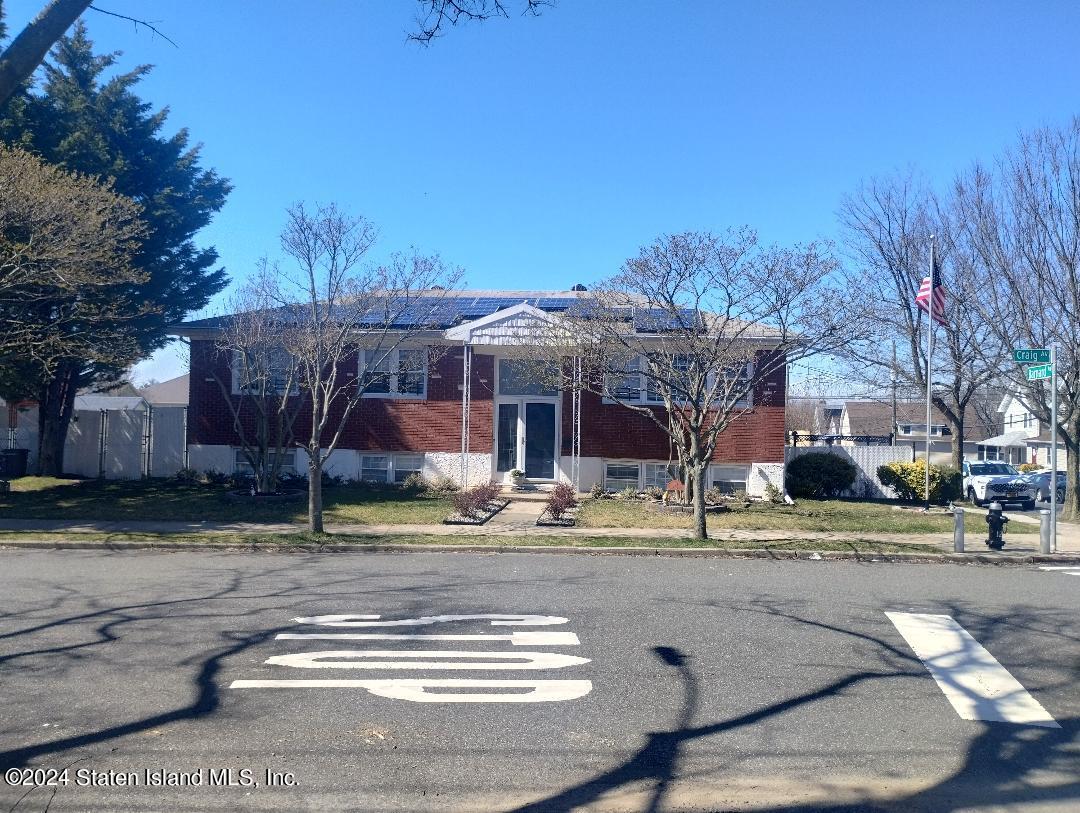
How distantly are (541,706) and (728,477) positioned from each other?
55.9 ft

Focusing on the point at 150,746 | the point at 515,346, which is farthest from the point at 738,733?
the point at 515,346

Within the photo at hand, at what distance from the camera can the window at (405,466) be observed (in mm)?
22812

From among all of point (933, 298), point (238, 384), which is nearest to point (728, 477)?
point (933, 298)

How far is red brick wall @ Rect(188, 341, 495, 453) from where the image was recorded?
2244 centimetres

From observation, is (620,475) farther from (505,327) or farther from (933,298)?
(933,298)

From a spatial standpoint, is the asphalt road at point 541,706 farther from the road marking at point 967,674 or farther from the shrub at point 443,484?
the shrub at point 443,484

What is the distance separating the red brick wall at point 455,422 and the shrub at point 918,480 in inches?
153

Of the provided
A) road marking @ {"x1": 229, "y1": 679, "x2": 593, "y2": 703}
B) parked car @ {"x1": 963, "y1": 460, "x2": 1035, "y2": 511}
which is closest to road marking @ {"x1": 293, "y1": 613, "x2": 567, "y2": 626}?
road marking @ {"x1": 229, "y1": 679, "x2": 593, "y2": 703}

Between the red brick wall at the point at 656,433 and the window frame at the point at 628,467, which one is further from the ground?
the red brick wall at the point at 656,433

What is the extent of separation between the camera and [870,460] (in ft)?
80.3

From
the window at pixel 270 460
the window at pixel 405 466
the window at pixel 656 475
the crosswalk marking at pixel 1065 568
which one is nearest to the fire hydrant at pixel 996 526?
the crosswalk marking at pixel 1065 568

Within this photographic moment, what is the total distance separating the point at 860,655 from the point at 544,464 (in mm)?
15403

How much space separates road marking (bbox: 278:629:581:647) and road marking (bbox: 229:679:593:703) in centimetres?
112

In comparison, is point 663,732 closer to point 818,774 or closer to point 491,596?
point 818,774
